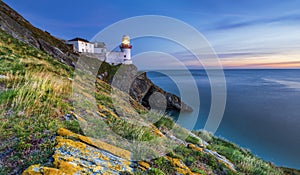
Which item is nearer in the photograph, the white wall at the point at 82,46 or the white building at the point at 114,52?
the white wall at the point at 82,46

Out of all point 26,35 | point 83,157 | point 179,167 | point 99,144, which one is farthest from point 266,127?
point 26,35

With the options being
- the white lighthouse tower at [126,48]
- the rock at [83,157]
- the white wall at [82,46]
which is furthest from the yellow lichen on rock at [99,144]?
the white wall at [82,46]

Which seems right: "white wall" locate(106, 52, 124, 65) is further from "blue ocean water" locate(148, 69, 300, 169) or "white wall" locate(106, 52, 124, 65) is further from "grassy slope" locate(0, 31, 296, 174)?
"grassy slope" locate(0, 31, 296, 174)

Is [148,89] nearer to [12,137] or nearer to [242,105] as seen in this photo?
[242,105]

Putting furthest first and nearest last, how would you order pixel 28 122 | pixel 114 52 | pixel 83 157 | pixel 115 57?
pixel 114 52 → pixel 115 57 → pixel 28 122 → pixel 83 157

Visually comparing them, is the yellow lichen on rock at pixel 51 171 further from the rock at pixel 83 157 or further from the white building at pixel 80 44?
the white building at pixel 80 44

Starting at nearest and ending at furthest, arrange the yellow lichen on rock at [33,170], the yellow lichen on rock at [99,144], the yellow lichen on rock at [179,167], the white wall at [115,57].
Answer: the yellow lichen on rock at [33,170]
the yellow lichen on rock at [99,144]
the yellow lichen on rock at [179,167]
the white wall at [115,57]

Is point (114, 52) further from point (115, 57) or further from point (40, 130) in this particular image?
point (40, 130)

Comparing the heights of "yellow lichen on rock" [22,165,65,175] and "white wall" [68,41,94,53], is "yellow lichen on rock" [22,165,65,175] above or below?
below

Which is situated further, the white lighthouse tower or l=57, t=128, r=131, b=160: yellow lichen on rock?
the white lighthouse tower

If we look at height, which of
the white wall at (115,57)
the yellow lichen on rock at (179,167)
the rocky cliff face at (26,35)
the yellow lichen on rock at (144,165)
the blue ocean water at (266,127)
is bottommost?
the blue ocean water at (266,127)

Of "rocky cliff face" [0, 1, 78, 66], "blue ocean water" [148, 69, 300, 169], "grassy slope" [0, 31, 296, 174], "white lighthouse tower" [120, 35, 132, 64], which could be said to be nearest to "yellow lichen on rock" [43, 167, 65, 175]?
"grassy slope" [0, 31, 296, 174]

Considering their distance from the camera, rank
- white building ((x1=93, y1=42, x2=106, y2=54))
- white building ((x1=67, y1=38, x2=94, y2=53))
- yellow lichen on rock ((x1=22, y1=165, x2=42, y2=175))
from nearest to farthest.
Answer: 1. yellow lichen on rock ((x1=22, y1=165, x2=42, y2=175))
2. white building ((x1=67, y1=38, x2=94, y2=53))
3. white building ((x1=93, y1=42, x2=106, y2=54))

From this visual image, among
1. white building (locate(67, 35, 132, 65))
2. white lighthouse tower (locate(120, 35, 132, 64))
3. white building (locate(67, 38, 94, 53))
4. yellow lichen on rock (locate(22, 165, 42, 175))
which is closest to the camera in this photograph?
yellow lichen on rock (locate(22, 165, 42, 175))
